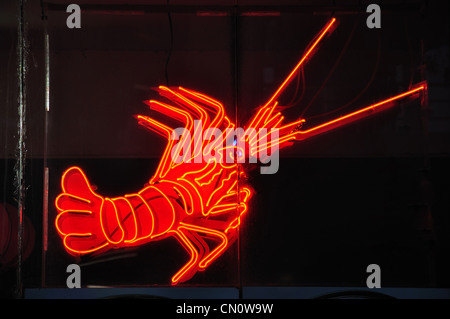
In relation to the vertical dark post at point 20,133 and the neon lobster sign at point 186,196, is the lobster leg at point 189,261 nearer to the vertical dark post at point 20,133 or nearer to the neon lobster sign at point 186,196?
the neon lobster sign at point 186,196

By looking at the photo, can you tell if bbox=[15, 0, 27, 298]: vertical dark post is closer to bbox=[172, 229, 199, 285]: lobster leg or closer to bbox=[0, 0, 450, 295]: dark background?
bbox=[0, 0, 450, 295]: dark background

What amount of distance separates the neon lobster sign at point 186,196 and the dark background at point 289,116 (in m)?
0.12

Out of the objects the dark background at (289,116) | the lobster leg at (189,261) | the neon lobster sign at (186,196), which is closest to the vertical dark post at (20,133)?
the dark background at (289,116)

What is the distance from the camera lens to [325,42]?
17.1ft

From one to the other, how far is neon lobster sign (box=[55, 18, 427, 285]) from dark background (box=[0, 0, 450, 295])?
12cm

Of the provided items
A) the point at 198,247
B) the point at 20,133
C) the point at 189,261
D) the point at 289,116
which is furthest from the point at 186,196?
the point at 20,133

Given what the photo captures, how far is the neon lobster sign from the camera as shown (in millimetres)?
4793

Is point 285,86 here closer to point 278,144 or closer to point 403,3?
point 278,144

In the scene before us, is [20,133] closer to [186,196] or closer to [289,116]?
[186,196]

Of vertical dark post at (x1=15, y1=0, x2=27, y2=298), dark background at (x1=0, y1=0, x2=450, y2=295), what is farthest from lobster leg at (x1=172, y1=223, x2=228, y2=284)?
vertical dark post at (x1=15, y1=0, x2=27, y2=298)

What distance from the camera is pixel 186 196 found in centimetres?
480

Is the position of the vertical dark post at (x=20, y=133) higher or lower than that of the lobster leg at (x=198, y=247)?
higher

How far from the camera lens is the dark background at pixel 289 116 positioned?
4.99 meters

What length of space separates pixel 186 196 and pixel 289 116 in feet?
3.99
